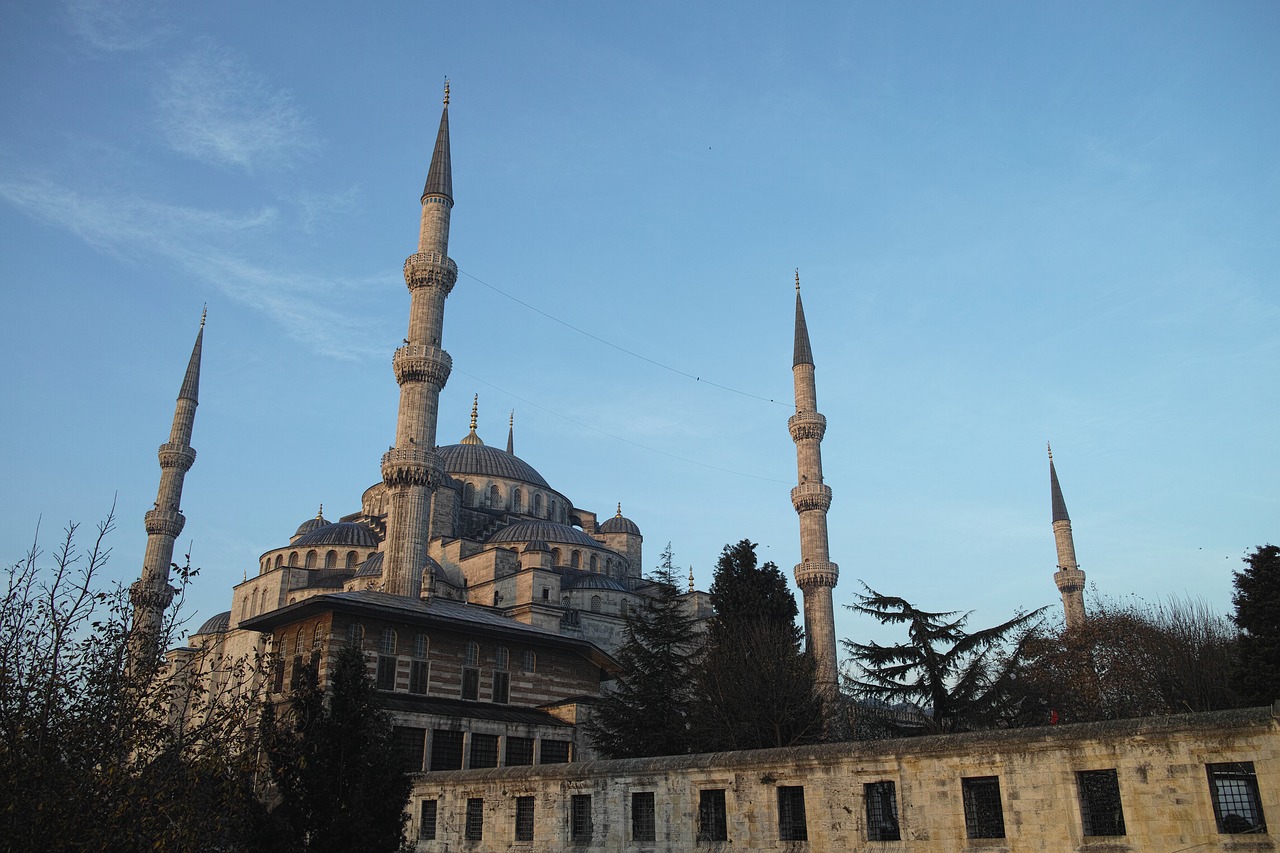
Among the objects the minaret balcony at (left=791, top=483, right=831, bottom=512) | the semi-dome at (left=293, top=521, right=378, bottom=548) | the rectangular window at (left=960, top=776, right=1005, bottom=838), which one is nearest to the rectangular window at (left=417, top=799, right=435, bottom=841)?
the rectangular window at (left=960, top=776, right=1005, bottom=838)

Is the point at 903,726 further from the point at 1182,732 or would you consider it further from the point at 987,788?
the point at 1182,732

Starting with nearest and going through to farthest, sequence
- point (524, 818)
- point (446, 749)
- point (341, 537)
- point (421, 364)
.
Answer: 1. point (524, 818)
2. point (446, 749)
3. point (421, 364)
4. point (341, 537)

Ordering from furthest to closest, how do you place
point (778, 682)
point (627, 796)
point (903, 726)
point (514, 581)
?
1. point (514, 581)
2. point (778, 682)
3. point (903, 726)
4. point (627, 796)

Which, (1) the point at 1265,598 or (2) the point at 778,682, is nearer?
(1) the point at 1265,598

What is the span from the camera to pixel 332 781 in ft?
35.1

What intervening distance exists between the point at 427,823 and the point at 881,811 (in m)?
7.61

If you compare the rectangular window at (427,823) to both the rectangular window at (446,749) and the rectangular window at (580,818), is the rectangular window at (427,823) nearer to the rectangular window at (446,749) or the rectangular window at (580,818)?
the rectangular window at (580,818)

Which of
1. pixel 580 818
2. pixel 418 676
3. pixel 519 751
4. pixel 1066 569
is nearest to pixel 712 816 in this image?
pixel 580 818

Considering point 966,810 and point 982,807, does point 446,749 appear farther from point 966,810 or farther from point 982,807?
point 982,807

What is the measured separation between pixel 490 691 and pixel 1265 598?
1490cm

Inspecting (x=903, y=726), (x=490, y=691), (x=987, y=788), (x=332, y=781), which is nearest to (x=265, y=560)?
(x=490, y=691)

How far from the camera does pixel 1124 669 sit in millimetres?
23031

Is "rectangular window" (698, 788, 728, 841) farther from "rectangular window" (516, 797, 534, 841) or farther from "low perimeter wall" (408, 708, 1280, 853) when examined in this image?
"rectangular window" (516, 797, 534, 841)

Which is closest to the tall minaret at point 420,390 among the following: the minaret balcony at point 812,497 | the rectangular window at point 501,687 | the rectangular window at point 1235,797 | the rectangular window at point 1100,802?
the rectangular window at point 501,687
